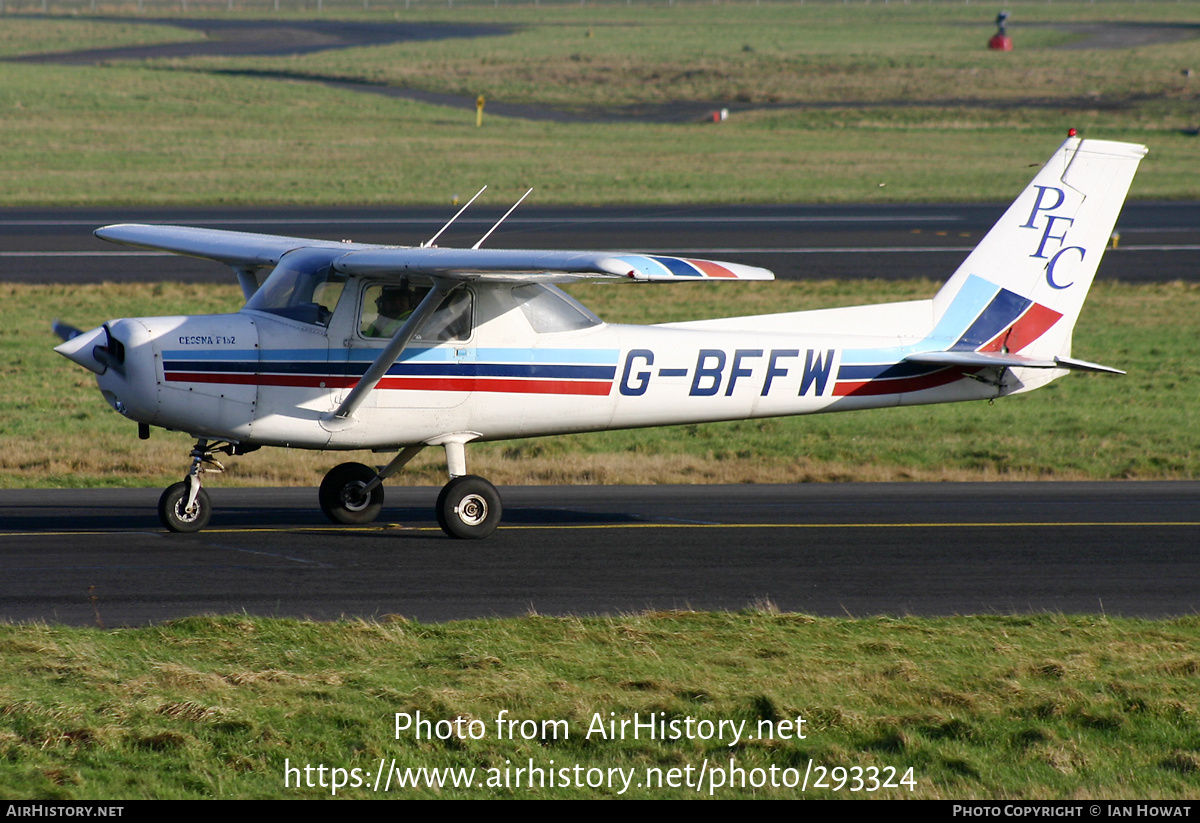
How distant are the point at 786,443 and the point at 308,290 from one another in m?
8.14

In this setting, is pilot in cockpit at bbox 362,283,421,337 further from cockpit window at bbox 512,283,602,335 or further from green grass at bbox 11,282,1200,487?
green grass at bbox 11,282,1200,487

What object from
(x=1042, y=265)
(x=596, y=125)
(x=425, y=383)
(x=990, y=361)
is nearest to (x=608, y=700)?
(x=425, y=383)

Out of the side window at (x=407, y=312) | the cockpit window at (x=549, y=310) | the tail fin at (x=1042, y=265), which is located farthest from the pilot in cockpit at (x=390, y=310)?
the tail fin at (x=1042, y=265)

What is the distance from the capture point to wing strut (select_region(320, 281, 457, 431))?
11477mm

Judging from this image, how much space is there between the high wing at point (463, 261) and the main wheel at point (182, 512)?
230cm

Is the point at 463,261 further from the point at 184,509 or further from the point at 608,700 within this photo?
the point at 608,700

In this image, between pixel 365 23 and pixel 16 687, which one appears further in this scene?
pixel 365 23

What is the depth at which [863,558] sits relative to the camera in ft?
38.5

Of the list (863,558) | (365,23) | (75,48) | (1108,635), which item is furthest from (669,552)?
(365,23)

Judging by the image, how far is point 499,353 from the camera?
39.6 feet

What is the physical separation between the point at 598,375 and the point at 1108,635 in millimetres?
4871

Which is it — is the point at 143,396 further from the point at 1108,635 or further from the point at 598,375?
the point at 1108,635

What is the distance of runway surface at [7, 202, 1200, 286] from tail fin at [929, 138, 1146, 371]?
1638cm

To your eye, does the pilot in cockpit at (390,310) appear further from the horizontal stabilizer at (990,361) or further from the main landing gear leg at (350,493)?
the horizontal stabilizer at (990,361)
